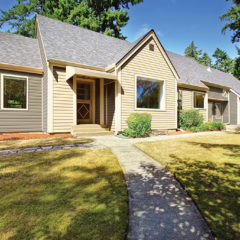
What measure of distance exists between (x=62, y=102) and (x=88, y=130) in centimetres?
213

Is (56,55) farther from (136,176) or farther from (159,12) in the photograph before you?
(159,12)

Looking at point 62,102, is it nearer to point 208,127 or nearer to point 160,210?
point 160,210

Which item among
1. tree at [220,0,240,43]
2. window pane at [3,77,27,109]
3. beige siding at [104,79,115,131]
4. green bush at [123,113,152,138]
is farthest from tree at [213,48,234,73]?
window pane at [3,77,27,109]

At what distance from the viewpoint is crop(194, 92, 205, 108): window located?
1576 cm

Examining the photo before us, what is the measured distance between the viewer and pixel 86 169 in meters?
4.03

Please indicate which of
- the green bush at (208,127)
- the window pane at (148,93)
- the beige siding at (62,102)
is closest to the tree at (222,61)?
the green bush at (208,127)

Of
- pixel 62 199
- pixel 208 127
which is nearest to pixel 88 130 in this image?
pixel 62 199

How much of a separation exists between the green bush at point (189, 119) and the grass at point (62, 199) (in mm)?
10195

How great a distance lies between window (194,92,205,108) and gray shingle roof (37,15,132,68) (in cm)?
804

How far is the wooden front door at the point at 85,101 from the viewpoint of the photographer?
437 inches

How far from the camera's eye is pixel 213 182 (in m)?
3.37

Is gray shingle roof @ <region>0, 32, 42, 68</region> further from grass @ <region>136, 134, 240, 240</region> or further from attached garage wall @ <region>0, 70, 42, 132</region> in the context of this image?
grass @ <region>136, 134, 240, 240</region>

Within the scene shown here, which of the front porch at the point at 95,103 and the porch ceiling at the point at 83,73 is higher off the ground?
the porch ceiling at the point at 83,73

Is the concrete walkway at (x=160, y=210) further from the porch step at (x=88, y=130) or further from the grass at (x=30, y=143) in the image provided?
the porch step at (x=88, y=130)
